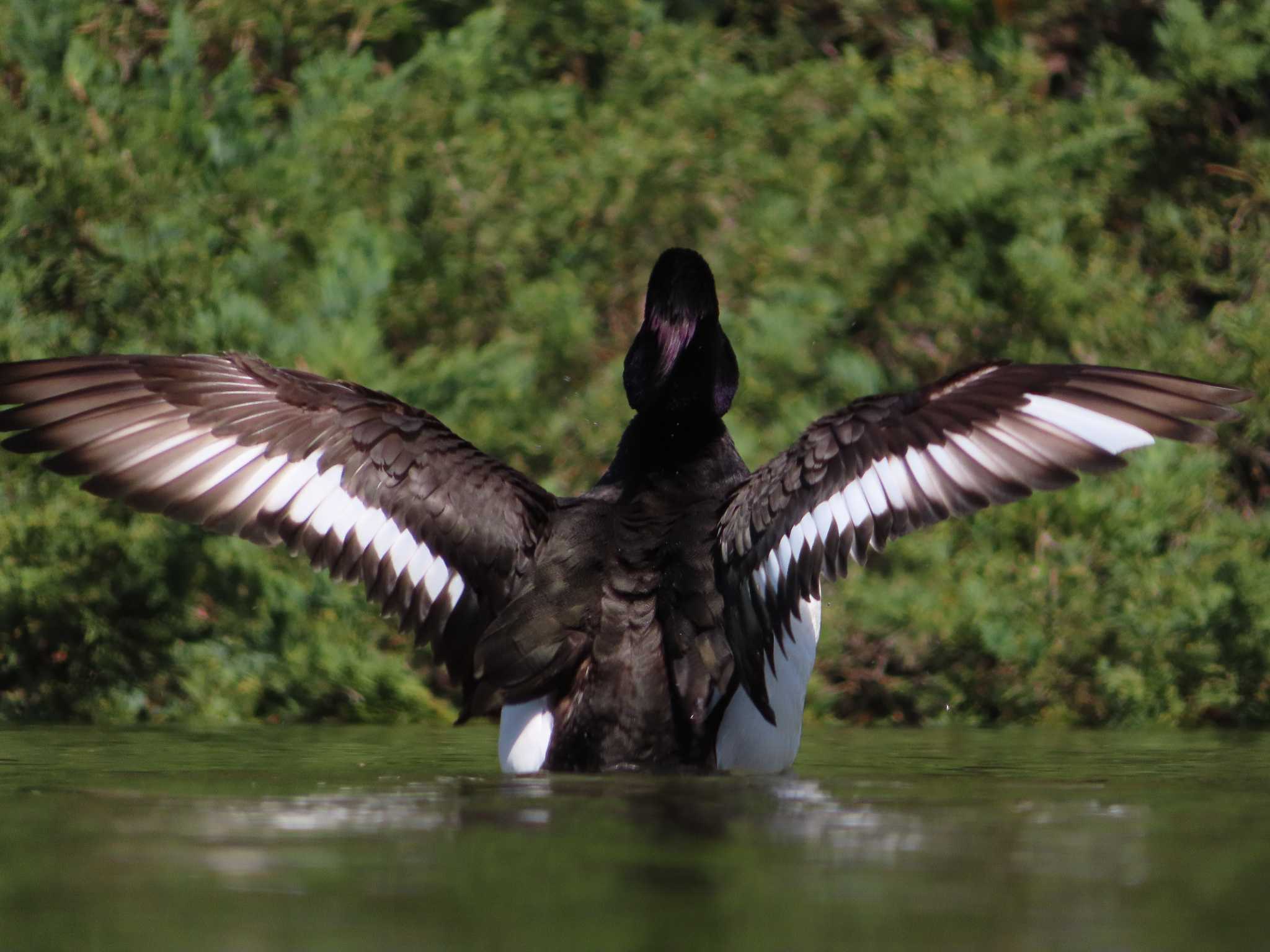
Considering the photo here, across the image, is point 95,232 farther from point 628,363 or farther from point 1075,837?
point 1075,837

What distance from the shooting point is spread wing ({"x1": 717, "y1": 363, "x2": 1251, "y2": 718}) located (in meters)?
4.29

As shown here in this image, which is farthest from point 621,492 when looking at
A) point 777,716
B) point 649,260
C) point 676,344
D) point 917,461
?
point 649,260

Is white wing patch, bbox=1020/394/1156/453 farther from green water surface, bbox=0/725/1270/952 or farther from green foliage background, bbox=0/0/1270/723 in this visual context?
green foliage background, bbox=0/0/1270/723

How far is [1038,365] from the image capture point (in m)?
4.47

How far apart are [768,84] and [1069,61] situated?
1.97 metres

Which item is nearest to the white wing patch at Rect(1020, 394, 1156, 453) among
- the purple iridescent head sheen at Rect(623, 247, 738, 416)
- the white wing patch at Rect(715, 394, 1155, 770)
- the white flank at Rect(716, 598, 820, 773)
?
the white wing patch at Rect(715, 394, 1155, 770)

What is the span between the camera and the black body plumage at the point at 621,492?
14.3 feet

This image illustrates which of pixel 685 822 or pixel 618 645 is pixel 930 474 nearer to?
pixel 618 645

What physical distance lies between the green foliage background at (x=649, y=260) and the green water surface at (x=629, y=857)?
6.55 ft

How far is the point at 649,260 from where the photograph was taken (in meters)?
8.56

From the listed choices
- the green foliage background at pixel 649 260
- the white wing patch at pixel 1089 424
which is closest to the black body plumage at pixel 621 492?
the white wing patch at pixel 1089 424

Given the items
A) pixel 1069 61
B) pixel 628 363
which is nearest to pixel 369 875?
pixel 628 363

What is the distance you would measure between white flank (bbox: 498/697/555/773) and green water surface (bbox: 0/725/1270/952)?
0.42 ft

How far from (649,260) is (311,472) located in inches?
154
